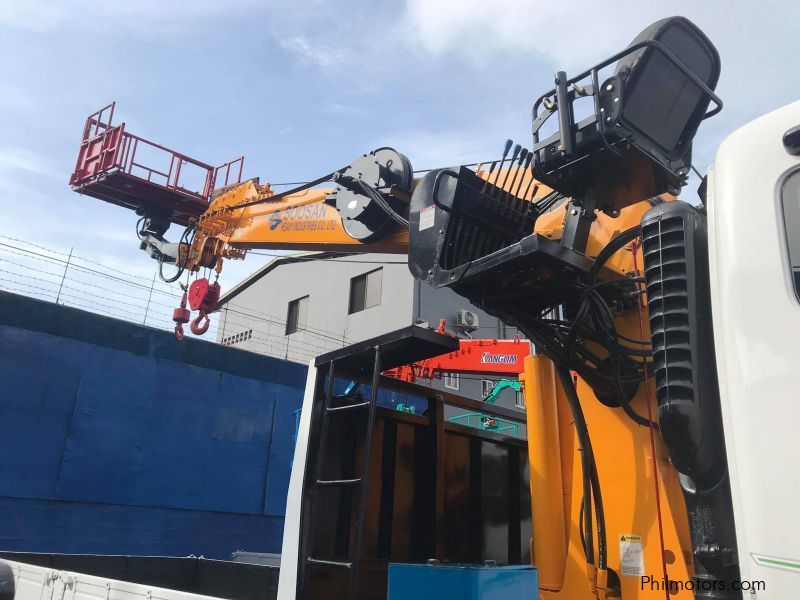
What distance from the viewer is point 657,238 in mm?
2240

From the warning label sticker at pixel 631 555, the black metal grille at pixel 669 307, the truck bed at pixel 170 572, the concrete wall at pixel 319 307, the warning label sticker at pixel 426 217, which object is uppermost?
the concrete wall at pixel 319 307

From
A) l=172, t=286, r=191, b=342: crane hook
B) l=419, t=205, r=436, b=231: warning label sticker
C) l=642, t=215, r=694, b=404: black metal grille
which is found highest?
l=172, t=286, r=191, b=342: crane hook

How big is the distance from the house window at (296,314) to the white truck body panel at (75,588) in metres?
21.9

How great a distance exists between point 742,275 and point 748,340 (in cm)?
21

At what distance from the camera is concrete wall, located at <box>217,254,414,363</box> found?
2256cm

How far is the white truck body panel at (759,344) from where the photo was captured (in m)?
1.74

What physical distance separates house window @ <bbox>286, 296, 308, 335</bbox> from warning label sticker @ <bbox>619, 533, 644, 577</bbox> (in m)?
23.7

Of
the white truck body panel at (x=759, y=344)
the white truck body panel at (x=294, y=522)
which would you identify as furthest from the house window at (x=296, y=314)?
the white truck body panel at (x=759, y=344)

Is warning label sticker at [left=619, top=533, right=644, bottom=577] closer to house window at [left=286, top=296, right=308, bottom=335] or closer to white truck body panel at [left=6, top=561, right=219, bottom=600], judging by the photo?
white truck body panel at [left=6, top=561, right=219, bottom=600]

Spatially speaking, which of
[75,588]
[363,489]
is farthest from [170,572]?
[363,489]

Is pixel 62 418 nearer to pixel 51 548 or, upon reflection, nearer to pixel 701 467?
pixel 51 548

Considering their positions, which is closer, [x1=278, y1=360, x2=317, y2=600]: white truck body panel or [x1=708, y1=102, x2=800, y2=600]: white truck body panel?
[x1=708, y1=102, x2=800, y2=600]: white truck body panel

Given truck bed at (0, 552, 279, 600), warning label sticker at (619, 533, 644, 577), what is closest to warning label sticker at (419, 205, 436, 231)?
warning label sticker at (619, 533, 644, 577)

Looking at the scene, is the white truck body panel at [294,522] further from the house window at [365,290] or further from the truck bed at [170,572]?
the house window at [365,290]
